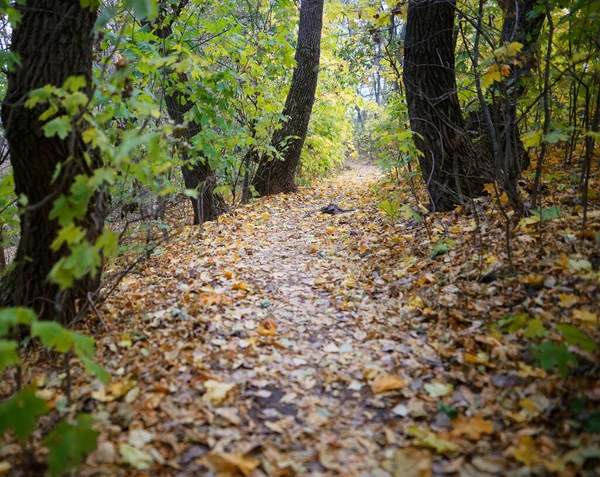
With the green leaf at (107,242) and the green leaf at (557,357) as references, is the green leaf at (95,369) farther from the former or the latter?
the green leaf at (557,357)

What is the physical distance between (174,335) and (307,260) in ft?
6.92

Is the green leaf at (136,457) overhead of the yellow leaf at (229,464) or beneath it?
overhead

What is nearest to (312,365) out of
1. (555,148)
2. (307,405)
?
(307,405)

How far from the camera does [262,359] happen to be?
2.53m

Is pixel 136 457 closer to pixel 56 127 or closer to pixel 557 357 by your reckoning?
pixel 56 127

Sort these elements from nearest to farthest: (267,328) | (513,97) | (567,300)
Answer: (567,300), (267,328), (513,97)

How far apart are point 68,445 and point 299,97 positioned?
7606 millimetres

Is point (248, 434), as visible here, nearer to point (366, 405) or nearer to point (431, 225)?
point (366, 405)

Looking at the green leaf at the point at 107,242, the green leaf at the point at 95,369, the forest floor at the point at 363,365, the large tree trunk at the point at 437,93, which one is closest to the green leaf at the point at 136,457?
the forest floor at the point at 363,365

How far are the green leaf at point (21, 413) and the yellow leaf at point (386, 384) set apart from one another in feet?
5.51

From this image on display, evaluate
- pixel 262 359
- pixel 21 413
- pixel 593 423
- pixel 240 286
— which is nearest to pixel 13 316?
pixel 21 413

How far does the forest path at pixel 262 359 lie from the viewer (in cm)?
182

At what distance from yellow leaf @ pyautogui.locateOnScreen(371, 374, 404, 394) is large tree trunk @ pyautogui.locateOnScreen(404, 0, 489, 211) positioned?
2730mm

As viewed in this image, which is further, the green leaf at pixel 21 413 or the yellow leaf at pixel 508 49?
the yellow leaf at pixel 508 49
